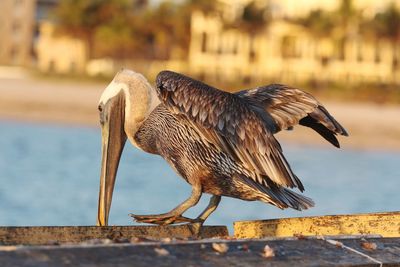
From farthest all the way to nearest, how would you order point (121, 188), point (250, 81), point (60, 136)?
point (250, 81), point (60, 136), point (121, 188)

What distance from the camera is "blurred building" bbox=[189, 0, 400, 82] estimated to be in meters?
61.2

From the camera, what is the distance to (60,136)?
26.2m

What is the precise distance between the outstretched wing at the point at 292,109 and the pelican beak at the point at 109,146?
592 millimetres

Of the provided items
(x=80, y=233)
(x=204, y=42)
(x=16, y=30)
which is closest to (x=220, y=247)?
(x=80, y=233)

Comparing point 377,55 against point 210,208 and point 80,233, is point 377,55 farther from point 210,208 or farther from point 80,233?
point 80,233

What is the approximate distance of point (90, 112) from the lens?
30844mm

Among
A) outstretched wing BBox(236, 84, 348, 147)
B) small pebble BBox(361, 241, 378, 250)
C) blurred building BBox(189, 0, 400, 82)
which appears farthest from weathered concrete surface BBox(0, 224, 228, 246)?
blurred building BBox(189, 0, 400, 82)

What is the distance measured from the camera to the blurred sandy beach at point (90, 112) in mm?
27188

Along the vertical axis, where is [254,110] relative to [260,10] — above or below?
below

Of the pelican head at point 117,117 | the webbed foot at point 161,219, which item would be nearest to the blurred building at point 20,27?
the pelican head at point 117,117

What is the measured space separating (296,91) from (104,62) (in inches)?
2333

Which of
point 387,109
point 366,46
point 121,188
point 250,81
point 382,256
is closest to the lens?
point 382,256

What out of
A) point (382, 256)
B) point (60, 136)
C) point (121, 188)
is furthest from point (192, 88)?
point (60, 136)

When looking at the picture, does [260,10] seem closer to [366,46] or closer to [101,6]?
[366,46]
